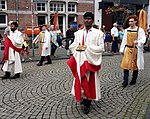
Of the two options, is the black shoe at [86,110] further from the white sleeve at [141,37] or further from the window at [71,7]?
the window at [71,7]

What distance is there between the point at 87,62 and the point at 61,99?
137cm

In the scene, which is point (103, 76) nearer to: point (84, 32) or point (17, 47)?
point (17, 47)

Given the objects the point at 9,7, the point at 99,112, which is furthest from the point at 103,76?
the point at 9,7

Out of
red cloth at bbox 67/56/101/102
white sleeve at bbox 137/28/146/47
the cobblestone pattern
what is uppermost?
white sleeve at bbox 137/28/146/47

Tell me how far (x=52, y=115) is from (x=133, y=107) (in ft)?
5.58

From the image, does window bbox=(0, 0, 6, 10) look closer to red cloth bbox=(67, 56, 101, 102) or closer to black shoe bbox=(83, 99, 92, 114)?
red cloth bbox=(67, 56, 101, 102)

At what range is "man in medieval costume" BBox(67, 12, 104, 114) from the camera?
15.9ft

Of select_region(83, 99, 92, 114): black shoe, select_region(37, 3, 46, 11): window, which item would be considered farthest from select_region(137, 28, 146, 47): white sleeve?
select_region(37, 3, 46, 11): window

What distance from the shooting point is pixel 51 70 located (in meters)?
9.66

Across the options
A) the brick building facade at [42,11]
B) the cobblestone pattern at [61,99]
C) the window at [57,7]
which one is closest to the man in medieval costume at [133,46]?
the cobblestone pattern at [61,99]

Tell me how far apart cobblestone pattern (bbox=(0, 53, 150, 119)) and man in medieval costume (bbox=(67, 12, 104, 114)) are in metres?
0.38

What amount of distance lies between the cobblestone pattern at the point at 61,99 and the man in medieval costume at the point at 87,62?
38 centimetres

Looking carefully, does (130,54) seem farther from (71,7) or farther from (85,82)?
(71,7)

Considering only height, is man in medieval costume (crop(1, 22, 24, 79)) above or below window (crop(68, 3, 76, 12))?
below
